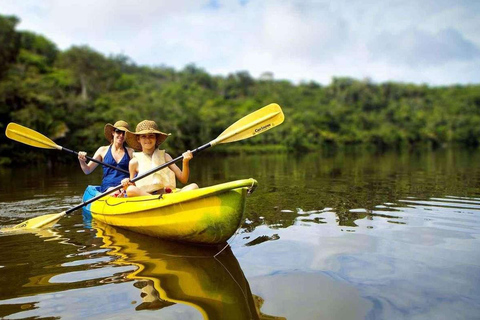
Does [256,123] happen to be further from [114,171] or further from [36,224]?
[36,224]

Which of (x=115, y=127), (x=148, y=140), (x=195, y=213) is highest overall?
(x=115, y=127)

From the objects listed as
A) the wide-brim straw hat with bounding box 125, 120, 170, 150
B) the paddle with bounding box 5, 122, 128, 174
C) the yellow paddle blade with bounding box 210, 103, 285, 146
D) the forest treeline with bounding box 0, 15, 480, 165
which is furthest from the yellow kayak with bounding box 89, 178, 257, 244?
the forest treeline with bounding box 0, 15, 480, 165

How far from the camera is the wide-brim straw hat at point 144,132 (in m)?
4.50

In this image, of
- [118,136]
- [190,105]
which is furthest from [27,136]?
[190,105]

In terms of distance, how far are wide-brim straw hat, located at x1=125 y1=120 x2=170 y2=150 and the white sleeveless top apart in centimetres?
20

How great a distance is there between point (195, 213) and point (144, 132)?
130 centimetres

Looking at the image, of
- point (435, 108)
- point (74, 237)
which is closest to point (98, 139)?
point (74, 237)

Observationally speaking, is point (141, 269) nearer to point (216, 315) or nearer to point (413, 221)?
point (216, 315)

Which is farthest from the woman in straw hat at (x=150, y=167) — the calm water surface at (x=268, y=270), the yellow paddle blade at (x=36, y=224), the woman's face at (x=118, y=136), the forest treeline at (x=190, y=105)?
the forest treeline at (x=190, y=105)

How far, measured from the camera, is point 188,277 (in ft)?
10.3

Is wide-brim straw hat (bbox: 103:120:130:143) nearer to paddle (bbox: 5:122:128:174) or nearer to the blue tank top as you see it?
the blue tank top

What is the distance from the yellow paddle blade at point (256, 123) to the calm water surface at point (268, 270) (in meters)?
1.17

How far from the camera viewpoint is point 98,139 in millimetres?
23672

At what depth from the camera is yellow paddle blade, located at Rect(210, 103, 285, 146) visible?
455 centimetres
